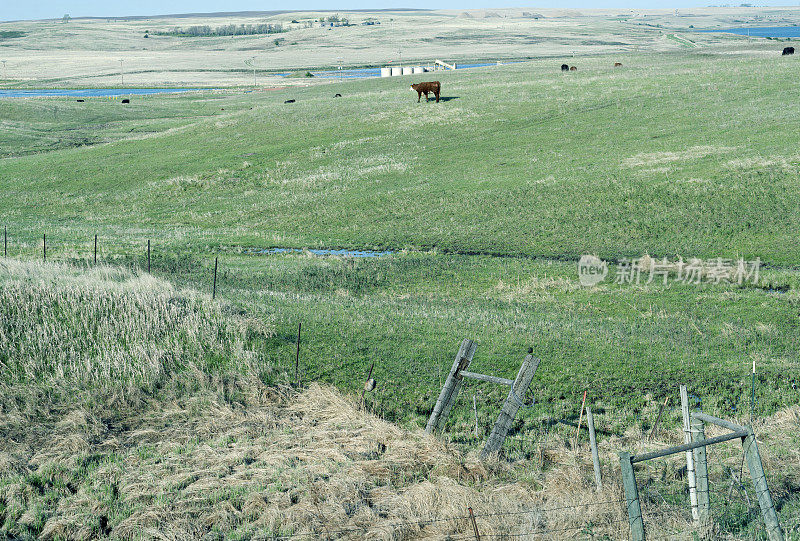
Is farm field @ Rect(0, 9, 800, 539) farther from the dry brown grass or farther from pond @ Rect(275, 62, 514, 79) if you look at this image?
pond @ Rect(275, 62, 514, 79)

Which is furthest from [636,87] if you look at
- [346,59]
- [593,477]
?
[346,59]

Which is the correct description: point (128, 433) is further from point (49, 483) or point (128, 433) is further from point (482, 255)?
point (482, 255)

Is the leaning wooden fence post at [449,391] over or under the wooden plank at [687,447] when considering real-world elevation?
under

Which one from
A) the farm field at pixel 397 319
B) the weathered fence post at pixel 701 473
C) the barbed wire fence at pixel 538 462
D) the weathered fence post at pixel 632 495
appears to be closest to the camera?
the weathered fence post at pixel 632 495

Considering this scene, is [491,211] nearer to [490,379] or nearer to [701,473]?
[490,379]

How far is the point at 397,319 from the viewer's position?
66.8 ft

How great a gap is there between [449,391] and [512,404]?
4.71 ft

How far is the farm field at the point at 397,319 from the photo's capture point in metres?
11.4

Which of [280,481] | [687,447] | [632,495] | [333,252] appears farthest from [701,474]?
[333,252]

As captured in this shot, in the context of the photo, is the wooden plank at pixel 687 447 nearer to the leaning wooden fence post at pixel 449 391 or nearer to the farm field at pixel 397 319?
the farm field at pixel 397 319

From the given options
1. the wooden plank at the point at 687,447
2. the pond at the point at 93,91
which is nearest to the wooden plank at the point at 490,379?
the wooden plank at the point at 687,447

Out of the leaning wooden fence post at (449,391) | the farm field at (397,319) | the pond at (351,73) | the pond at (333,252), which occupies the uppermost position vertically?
the pond at (351,73)

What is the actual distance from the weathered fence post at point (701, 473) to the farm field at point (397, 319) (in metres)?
0.31

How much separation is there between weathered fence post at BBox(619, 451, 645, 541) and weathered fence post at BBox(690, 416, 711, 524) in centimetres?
140
